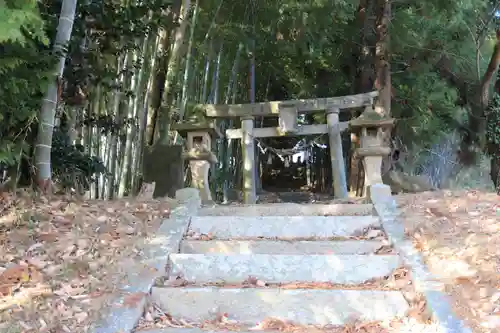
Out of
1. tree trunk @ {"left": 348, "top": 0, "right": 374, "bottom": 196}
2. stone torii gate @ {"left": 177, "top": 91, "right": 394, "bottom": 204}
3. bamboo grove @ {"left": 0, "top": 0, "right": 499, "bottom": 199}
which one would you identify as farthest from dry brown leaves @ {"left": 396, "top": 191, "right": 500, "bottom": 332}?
tree trunk @ {"left": 348, "top": 0, "right": 374, "bottom": 196}

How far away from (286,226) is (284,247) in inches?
12.6

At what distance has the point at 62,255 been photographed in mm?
Answer: 2748

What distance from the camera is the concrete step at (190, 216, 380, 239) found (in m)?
3.54

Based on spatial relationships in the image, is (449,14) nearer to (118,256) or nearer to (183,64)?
(183,64)

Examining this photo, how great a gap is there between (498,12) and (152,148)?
264 inches

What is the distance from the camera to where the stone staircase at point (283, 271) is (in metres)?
2.55

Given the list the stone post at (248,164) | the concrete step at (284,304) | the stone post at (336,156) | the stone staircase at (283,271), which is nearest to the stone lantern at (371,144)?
the stone post at (336,156)

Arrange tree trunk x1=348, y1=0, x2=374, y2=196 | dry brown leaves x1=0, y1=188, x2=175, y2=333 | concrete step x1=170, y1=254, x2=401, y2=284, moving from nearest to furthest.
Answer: dry brown leaves x1=0, y1=188, x2=175, y2=333, concrete step x1=170, y1=254, x2=401, y2=284, tree trunk x1=348, y1=0, x2=374, y2=196

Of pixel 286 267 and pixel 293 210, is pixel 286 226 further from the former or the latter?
pixel 286 267

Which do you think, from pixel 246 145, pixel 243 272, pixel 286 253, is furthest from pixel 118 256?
pixel 246 145

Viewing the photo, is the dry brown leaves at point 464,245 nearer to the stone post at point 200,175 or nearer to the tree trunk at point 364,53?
the stone post at point 200,175

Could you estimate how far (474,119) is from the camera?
10500mm

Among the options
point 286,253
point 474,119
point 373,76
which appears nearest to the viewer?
point 286,253

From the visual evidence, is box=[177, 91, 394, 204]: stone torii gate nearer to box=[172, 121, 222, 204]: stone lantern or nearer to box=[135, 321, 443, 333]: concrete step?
box=[172, 121, 222, 204]: stone lantern
